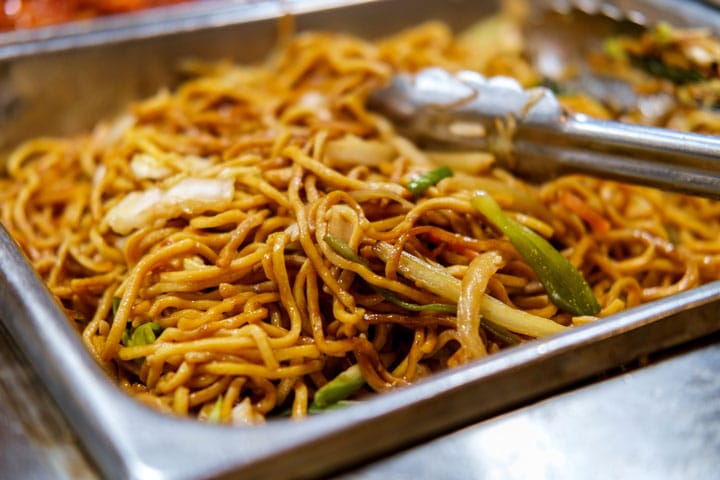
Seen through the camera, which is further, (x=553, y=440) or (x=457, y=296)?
(x=457, y=296)

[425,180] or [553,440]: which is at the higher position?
[425,180]

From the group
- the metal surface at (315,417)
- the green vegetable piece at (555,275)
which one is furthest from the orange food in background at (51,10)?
the green vegetable piece at (555,275)

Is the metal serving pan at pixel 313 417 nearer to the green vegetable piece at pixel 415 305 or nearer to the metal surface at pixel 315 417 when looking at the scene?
the metal surface at pixel 315 417

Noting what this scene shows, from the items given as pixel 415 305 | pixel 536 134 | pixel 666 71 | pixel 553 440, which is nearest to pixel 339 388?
pixel 415 305

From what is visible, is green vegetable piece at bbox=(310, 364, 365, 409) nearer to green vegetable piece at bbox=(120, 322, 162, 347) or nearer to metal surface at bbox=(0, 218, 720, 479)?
metal surface at bbox=(0, 218, 720, 479)

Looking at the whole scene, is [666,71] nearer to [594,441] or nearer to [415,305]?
[415,305]

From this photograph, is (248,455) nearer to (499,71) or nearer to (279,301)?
(279,301)
